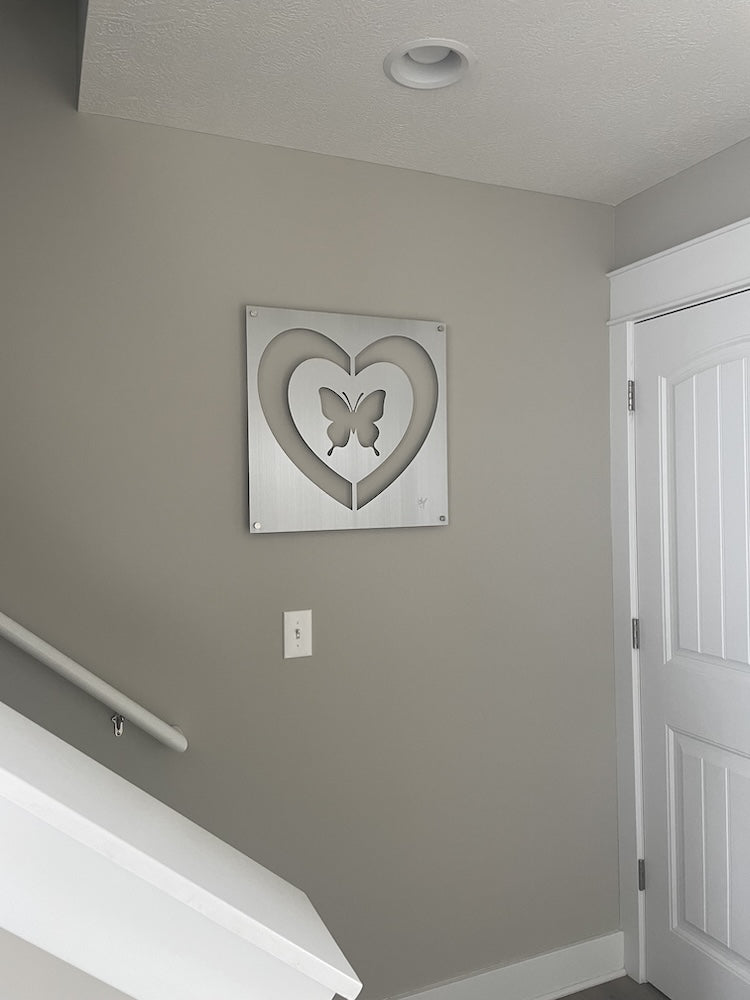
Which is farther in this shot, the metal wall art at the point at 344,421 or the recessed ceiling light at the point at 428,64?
the metal wall art at the point at 344,421

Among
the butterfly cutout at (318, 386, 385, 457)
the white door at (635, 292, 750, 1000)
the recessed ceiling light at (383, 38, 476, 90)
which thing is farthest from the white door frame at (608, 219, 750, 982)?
the recessed ceiling light at (383, 38, 476, 90)

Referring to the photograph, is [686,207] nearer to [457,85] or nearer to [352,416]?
[457,85]

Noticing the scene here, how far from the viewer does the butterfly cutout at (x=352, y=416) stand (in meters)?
2.10

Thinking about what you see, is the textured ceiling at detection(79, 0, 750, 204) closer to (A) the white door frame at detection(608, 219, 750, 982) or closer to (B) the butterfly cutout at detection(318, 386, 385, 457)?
(A) the white door frame at detection(608, 219, 750, 982)

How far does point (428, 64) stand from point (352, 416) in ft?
2.73

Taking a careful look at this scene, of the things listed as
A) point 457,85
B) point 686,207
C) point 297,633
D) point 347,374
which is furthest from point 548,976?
point 457,85

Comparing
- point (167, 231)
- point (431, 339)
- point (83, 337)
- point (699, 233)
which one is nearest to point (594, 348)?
point (699, 233)

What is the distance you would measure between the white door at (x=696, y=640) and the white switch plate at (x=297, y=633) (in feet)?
3.42

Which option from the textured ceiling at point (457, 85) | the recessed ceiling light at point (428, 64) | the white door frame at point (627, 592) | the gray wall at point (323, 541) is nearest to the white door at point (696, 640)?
the white door frame at point (627, 592)

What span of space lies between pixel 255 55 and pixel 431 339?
849 millimetres

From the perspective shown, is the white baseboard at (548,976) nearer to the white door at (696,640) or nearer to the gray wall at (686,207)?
the white door at (696,640)

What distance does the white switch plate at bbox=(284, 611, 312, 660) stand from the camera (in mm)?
2049

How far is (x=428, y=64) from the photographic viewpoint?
1703 millimetres

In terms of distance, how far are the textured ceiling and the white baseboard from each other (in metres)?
2.25
